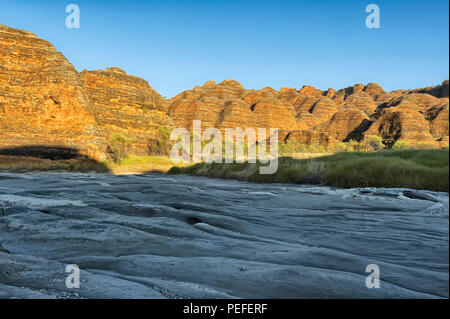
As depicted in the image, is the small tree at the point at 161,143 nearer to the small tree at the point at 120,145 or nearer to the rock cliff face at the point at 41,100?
the small tree at the point at 120,145

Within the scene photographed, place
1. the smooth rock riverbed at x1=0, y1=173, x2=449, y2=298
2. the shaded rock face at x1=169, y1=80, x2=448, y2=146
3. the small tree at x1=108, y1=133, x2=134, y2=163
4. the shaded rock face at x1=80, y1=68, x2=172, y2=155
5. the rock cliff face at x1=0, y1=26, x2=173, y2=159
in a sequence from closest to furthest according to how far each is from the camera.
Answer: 1. the smooth rock riverbed at x1=0, y1=173, x2=449, y2=298
2. the rock cliff face at x1=0, y1=26, x2=173, y2=159
3. the small tree at x1=108, y1=133, x2=134, y2=163
4. the shaded rock face at x1=80, y1=68, x2=172, y2=155
5. the shaded rock face at x1=169, y1=80, x2=448, y2=146

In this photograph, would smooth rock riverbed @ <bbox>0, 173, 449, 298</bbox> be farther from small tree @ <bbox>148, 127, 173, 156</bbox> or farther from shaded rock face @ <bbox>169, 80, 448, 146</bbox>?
shaded rock face @ <bbox>169, 80, 448, 146</bbox>

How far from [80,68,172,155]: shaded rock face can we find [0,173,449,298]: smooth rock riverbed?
26680 millimetres

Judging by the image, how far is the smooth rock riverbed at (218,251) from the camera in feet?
4.28

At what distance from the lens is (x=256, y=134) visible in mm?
61438

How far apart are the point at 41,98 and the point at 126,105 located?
11696 mm

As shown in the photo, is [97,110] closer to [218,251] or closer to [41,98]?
[41,98]

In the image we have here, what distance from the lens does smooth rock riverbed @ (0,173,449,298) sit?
1304 mm

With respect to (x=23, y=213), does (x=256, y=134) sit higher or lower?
higher

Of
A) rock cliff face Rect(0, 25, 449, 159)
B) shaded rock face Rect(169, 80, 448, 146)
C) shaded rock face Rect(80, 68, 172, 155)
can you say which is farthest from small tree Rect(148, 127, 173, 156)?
shaded rock face Rect(169, 80, 448, 146)

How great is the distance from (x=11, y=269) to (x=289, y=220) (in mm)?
2392

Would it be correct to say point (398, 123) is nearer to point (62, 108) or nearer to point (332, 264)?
point (62, 108)

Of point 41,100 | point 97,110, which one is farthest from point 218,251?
point 97,110

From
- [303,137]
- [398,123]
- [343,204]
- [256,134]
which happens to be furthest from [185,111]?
[343,204]
